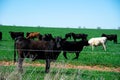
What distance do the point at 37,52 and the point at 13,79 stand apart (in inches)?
225

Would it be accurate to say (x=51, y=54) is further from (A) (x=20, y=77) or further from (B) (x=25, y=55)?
(A) (x=20, y=77)

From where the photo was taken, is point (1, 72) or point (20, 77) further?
point (1, 72)

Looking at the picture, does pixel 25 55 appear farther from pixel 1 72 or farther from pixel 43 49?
pixel 1 72

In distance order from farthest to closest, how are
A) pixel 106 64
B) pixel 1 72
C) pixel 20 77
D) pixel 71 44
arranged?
1. pixel 71 44
2. pixel 106 64
3. pixel 1 72
4. pixel 20 77

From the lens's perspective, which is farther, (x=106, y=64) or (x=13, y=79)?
(x=106, y=64)

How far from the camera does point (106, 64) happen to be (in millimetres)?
14375

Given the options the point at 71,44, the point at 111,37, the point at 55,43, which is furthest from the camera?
the point at 111,37

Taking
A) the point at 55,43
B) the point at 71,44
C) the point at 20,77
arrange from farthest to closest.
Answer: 1. the point at 71,44
2. the point at 55,43
3. the point at 20,77

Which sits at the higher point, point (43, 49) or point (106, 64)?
point (43, 49)

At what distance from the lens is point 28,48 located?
11.5 metres

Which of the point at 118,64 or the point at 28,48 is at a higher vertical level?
the point at 28,48

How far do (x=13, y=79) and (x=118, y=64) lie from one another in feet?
32.1

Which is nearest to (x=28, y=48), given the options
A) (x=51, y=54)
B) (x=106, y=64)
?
(x=51, y=54)

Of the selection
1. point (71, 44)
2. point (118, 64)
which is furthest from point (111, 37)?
point (118, 64)
